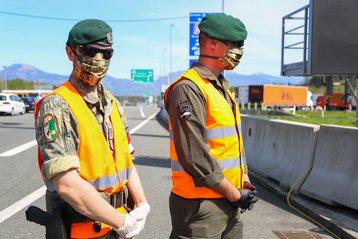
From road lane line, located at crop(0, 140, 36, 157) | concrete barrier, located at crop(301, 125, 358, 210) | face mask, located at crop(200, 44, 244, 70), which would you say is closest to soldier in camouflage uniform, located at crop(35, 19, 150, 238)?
face mask, located at crop(200, 44, 244, 70)

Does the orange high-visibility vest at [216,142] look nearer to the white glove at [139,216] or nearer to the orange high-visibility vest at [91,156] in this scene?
the white glove at [139,216]

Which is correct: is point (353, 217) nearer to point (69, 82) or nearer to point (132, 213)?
point (132, 213)

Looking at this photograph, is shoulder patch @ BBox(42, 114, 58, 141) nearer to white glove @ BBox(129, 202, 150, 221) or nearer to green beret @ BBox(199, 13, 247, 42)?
white glove @ BBox(129, 202, 150, 221)

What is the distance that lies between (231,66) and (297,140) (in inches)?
167

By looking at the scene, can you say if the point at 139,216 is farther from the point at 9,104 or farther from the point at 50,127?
the point at 9,104

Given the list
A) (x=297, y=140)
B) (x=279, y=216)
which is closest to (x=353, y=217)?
(x=279, y=216)

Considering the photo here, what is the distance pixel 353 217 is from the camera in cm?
494

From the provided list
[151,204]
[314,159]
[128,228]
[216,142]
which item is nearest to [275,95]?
[314,159]

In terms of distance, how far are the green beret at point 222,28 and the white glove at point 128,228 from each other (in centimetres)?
129

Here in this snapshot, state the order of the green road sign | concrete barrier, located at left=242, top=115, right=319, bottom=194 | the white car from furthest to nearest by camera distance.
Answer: the green road sign
the white car
concrete barrier, located at left=242, top=115, right=319, bottom=194

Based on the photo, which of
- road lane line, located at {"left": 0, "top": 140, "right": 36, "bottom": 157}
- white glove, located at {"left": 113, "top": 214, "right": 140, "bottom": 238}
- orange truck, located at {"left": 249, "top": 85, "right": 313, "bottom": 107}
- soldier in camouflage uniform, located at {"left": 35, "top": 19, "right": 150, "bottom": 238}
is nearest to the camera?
soldier in camouflage uniform, located at {"left": 35, "top": 19, "right": 150, "bottom": 238}

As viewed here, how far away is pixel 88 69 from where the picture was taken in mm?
2016

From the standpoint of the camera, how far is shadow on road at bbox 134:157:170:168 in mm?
9445

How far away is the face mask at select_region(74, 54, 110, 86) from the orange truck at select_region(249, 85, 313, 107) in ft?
174
